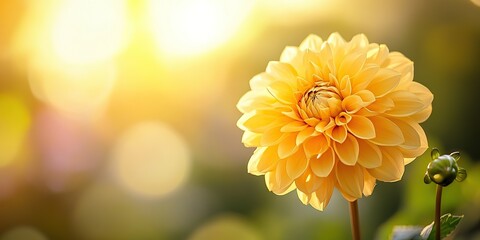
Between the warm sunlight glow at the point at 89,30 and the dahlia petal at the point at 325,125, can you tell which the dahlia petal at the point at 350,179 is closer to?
the dahlia petal at the point at 325,125

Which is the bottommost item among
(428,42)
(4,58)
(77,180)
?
(77,180)

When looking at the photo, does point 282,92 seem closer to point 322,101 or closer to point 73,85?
point 322,101

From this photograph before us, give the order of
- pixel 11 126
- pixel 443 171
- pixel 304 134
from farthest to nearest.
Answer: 1. pixel 11 126
2. pixel 304 134
3. pixel 443 171

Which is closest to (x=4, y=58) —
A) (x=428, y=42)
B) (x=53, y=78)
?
(x=53, y=78)

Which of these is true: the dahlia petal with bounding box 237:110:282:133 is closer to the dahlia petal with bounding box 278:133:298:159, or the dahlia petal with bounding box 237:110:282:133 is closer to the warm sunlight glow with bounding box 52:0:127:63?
the dahlia petal with bounding box 278:133:298:159

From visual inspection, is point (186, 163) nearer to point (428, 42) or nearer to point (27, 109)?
point (27, 109)

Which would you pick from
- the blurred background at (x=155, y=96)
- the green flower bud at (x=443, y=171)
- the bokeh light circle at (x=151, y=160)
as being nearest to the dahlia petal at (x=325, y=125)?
the green flower bud at (x=443, y=171)

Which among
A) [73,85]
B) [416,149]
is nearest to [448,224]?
[416,149]
